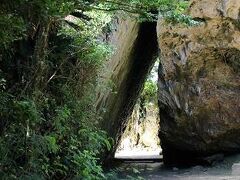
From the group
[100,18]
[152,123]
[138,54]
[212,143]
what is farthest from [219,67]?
[152,123]

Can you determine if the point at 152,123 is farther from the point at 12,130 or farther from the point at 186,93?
the point at 12,130

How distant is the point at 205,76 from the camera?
9547mm

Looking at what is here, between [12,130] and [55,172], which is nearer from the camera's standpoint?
[12,130]

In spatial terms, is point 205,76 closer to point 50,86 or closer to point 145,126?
point 50,86

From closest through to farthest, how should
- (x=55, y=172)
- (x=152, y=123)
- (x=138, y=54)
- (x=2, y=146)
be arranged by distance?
(x=2, y=146) < (x=55, y=172) < (x=138, y=54) < (x=152, y=123)

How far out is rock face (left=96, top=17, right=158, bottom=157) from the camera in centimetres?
863

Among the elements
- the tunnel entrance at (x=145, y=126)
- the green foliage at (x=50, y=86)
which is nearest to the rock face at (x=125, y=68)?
the green foliage at (x=50, y=86)

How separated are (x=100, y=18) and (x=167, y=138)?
444cm

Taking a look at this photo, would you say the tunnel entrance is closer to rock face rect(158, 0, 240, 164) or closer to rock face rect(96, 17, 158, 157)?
rock face rect(96, 17, 158, 157)

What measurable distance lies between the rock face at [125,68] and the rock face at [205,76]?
86 cm

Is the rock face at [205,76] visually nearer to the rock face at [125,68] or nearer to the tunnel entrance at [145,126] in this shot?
the rock face at [125,68]

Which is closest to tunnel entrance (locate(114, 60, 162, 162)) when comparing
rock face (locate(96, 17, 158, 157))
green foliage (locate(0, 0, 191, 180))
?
rock face (locate(96, 17, 158, 157))

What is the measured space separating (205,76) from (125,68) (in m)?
1.89

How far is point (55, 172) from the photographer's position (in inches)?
209
